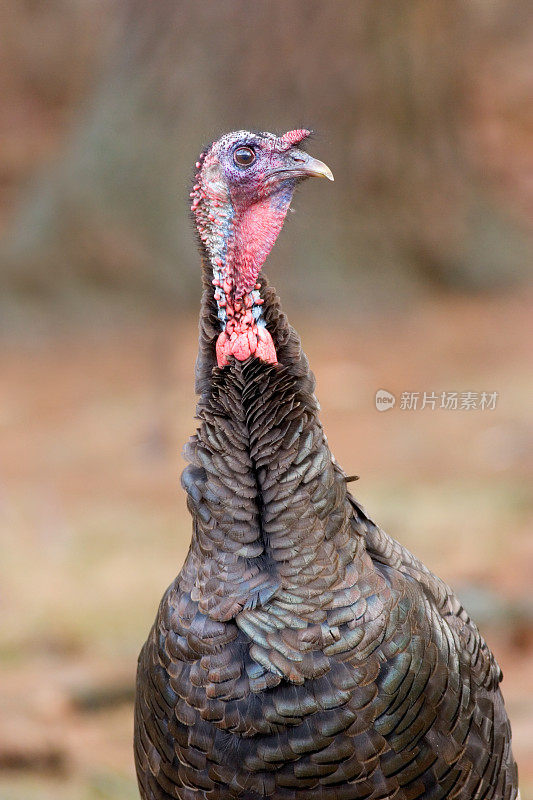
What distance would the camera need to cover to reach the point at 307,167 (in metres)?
2.24

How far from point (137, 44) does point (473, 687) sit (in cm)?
671

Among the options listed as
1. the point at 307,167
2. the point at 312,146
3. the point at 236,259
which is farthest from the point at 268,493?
the point at 312,146

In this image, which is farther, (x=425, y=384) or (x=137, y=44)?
(x=425, y=384)

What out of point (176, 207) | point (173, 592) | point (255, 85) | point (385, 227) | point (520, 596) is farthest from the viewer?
point (385, 227)

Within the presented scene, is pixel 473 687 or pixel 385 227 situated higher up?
pixel 385 227

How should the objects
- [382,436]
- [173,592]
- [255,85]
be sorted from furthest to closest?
1. [382,436]
2. [255,85]
3. [173,592]

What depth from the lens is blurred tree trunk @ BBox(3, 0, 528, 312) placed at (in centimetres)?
680

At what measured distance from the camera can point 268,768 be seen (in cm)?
215

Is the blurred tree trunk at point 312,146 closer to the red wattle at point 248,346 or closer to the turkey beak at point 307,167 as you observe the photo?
the turkey beak at point 307,167

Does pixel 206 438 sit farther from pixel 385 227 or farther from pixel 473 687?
pixel 385 227

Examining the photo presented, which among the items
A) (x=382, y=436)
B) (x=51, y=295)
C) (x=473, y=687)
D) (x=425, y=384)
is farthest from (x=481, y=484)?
(x=51, y=295)

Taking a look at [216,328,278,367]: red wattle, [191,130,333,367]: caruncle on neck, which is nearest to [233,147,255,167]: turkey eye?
[191,130,333,367]: caruncle on neck

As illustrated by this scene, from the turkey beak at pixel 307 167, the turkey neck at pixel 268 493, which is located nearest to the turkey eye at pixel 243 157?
the turkey beak at pixel 307 167

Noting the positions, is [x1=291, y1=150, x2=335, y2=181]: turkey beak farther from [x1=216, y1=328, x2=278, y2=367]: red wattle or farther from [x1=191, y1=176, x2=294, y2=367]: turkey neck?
[x1=216, y1=328, x2=278, y2=367]: red wattle
